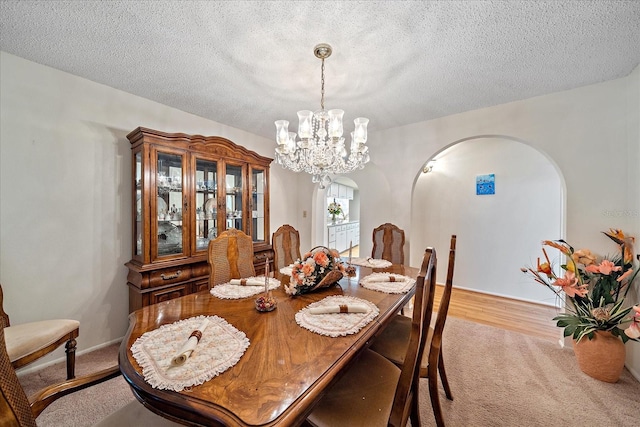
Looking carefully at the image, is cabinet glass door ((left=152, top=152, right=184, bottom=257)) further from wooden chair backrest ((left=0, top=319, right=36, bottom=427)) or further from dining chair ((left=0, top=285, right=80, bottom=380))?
wooden chair backrest ((left=0, top=319, right=36, bottom=427))

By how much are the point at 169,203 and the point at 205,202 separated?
37 centimetres

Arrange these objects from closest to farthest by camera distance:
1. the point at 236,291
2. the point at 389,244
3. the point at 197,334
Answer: the point at 197,334 → the point at 236,291 → the point at 389,244

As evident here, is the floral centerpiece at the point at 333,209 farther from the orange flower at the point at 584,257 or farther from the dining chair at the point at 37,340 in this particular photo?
the dining chair at the point at 37,340

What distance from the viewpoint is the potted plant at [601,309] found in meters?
1.80

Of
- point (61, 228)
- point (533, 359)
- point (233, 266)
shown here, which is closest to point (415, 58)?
point (233, 266)

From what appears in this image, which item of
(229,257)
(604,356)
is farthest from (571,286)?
(229,257)

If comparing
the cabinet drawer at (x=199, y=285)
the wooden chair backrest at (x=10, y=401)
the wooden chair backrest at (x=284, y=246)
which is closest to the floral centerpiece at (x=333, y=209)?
the wooden chair backrest at (x=284, y=246)

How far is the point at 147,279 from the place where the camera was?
216cm

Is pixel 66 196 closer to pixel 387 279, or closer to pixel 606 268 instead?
pixel 387 279

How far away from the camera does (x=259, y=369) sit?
33.7 inches

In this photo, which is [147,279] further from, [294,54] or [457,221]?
[457,221]

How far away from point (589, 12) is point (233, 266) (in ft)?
9.45

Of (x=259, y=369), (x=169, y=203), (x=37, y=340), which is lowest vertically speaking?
(x=37, y=340)

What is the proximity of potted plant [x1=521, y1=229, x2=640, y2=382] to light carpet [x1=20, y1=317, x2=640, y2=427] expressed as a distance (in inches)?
6.7
